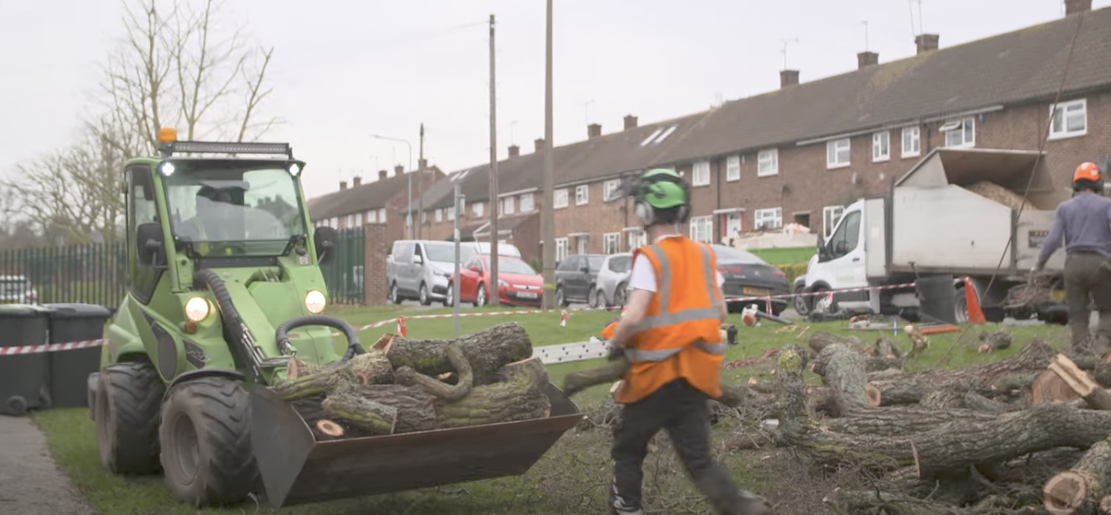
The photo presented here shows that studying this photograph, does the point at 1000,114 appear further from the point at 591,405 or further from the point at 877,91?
the point at 591,405

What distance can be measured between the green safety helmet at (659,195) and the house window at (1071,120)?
99.4 ft

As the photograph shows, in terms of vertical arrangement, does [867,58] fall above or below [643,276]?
above

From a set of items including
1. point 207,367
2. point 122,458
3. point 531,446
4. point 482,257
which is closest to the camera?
point 531,446

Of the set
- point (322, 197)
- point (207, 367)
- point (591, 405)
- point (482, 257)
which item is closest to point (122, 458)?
point (207, 367)

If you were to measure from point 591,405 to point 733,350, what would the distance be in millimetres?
4481

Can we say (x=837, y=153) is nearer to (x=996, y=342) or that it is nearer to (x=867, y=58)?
(x=867, y=58)

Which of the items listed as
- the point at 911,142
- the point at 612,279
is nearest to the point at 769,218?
the point at 911,142

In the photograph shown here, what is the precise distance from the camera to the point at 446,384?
6.38 m

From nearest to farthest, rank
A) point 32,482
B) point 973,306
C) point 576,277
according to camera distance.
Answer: point 32,482 < point 973,306 < point 576,277

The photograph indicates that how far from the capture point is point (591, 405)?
9.66 m

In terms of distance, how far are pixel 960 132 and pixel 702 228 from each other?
13.6m

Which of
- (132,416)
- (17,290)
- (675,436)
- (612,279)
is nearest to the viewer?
(675,436)

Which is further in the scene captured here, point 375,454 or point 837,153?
point 837,153

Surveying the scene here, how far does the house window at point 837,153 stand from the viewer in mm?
40531
